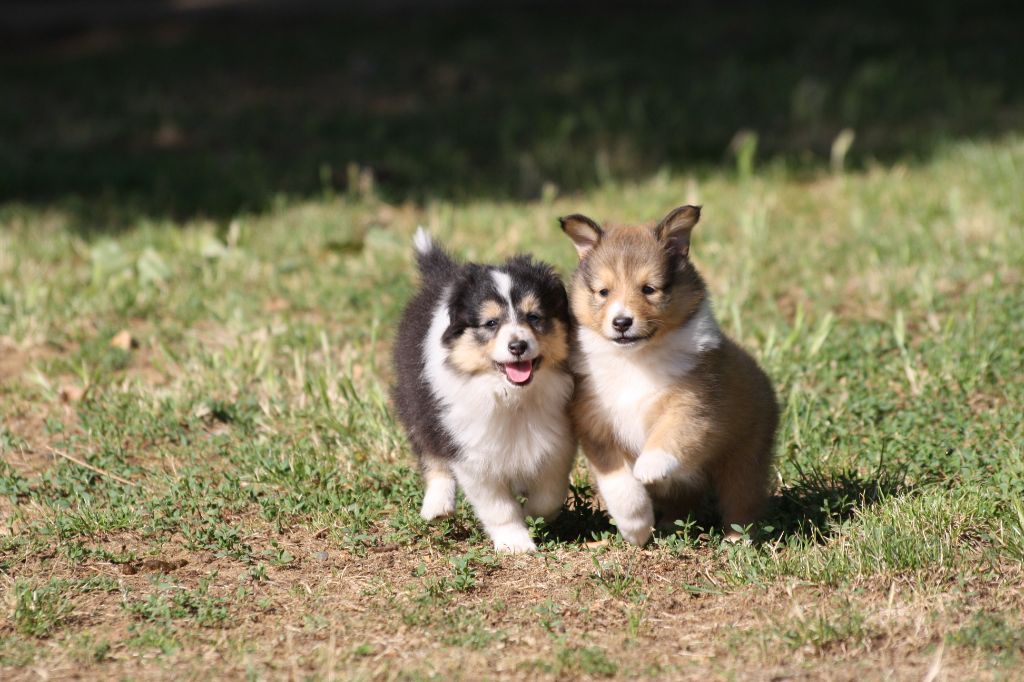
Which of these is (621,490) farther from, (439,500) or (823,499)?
(823,499)

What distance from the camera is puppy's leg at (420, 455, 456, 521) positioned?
207 inches

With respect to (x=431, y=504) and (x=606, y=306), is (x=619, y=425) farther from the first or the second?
(x=431, y=504)

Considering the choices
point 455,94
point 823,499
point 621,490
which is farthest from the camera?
point 455,94

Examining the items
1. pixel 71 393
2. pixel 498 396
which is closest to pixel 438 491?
pixel 498 396

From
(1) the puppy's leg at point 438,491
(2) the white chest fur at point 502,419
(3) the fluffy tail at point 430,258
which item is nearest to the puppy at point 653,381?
(2) the white chest fur at point 502,419

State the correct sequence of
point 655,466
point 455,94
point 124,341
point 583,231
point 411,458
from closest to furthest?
point 655,466
point 583,231
point 411,458
point 124,341
point 455,94

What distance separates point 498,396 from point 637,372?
0.52 metres

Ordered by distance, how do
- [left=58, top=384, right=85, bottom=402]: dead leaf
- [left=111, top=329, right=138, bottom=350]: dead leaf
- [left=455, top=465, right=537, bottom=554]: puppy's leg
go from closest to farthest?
[left=455, top=465, right=537, bottom=554]: puppy's leg < [left=58, top=384, right=85, bottom=402]: dead leaf < [left=111, top=329, right=138, bottom=350]: dead leaf

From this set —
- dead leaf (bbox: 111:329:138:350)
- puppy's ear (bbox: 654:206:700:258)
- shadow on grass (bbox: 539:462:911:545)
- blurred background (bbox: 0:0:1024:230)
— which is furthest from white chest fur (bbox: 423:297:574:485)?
blurred background (bbox: 0:0:1024:230)

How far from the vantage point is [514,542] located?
518 cm

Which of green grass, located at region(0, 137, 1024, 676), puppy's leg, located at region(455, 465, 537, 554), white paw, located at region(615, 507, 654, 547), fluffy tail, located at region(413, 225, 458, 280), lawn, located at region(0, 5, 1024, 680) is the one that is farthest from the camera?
fluffy tail, located at region(413, 225, 458, 280)

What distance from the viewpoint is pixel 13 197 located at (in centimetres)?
1041

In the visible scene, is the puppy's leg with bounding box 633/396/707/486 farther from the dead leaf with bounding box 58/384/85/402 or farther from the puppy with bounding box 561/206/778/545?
the dead leaf with bounding box 58/384/85/402

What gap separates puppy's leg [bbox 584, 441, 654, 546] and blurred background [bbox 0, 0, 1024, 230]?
5165 millimetres
